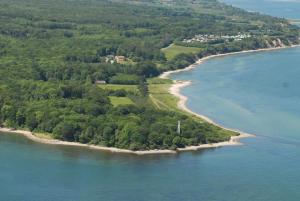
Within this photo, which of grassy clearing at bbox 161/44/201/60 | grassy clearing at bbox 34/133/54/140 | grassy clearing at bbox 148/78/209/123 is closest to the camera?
grassy clearing at bbox 34/133/54/140

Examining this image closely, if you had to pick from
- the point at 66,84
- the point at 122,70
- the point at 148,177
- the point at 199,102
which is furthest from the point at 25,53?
the point at 148,177

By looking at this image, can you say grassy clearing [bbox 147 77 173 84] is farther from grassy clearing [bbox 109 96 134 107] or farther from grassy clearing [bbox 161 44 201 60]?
grassy clearing [bbox 161 44 201 60]

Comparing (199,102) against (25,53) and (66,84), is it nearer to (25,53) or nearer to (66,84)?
(66,84)

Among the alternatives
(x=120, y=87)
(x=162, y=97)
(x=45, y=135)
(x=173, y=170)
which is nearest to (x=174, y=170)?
(x=173, y=170)

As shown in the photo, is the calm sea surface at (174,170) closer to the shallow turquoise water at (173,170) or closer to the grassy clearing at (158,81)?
the shallow turquoise water at (173,170)

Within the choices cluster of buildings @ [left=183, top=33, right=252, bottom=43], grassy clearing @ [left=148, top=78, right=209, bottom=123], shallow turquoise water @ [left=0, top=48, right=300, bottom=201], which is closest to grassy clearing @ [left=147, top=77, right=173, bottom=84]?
grassy clearing @ [left=148, top=78, right=209, bottom=123]

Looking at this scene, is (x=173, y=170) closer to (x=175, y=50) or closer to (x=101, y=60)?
(x=101, y=60)
